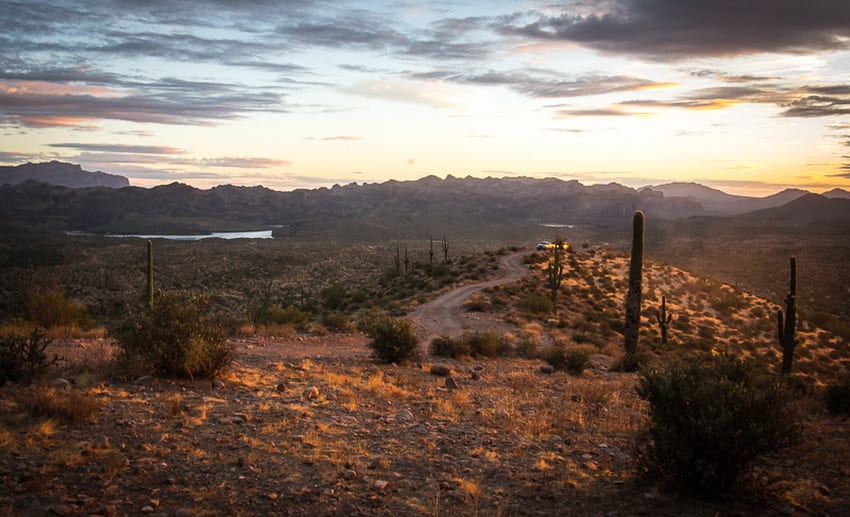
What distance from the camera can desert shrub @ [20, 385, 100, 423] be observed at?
8.03 m

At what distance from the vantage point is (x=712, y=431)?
6.50 m

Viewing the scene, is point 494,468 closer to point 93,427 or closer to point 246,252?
point 93,427

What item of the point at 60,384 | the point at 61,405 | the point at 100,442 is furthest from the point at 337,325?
the point at 100,442

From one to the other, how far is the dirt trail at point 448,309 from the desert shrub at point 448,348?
12.2 feet

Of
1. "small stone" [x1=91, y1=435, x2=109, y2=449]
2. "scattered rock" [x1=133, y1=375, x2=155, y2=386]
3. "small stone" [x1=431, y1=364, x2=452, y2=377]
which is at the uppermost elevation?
"small stone" [x1=91, y1=435, x2=109, y2=449]

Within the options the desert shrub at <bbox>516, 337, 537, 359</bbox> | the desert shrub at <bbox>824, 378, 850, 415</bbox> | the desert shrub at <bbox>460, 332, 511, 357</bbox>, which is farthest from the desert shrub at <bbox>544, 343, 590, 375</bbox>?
the desert shrub at <bbox>824, 378, 850, 415</bbox>

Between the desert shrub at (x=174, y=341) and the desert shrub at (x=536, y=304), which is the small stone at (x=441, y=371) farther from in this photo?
the desert shrub at (x=536, y=304)

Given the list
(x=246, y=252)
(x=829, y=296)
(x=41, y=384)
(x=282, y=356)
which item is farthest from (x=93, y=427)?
(x=246, y=252)

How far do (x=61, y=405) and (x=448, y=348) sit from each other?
11302 mm

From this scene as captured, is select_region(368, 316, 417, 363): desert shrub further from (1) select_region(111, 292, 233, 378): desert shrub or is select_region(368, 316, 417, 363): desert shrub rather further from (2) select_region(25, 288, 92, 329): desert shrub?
(2) select_region(25, 288, 92, 329): desert shrub

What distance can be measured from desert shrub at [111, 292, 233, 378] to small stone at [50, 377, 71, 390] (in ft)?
3.81

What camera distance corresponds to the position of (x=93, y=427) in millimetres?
7914

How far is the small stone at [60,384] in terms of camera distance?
31.8ft

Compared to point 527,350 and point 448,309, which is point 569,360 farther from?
point 448,309
